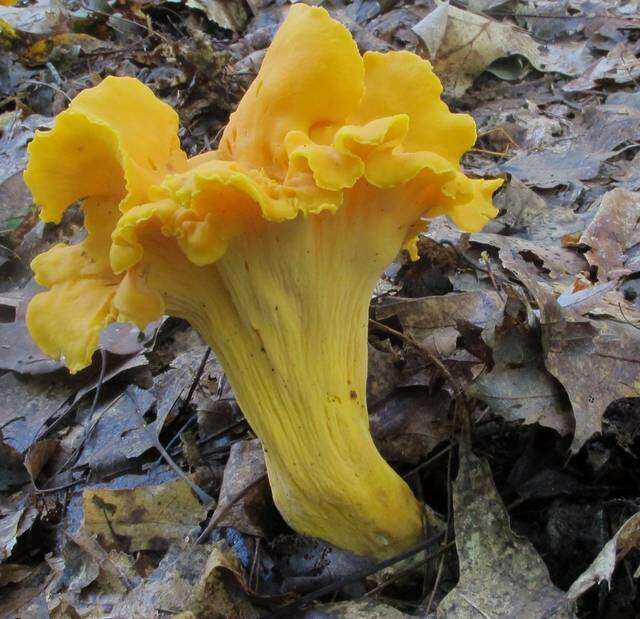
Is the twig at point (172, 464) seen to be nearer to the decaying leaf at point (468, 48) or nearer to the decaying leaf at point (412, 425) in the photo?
the decaying leaf at point (412, 425)

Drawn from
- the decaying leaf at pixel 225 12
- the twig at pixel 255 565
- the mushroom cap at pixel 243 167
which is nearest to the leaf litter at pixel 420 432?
the twig at pixel 255 565

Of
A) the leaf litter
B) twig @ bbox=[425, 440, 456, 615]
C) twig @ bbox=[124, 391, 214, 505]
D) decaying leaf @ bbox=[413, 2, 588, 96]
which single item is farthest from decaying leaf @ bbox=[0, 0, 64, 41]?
twig @ bbox=[425, 440, 456, 615]

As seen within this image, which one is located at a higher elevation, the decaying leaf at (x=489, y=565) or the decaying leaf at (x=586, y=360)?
the decaying leaf at (x=586, y=360)

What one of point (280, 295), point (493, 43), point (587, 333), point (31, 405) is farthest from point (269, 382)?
point (493, 43)

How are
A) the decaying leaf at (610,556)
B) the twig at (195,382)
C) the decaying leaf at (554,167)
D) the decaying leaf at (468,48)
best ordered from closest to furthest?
the decaying leaf at (610,556) < the twig at (195,382) < the decaying leaf at (554,167) < the decaying leaf at (468,48)

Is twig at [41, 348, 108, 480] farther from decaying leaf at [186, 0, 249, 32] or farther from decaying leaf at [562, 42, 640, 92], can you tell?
decaying leaf at [186, 0, 249, 32]

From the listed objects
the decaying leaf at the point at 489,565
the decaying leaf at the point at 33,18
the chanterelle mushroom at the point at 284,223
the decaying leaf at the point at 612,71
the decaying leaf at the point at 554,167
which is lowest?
the decaying leaf at the point at 612,71

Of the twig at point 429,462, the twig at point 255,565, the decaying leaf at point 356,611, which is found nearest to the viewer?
the decaying leaf at point 356,611
